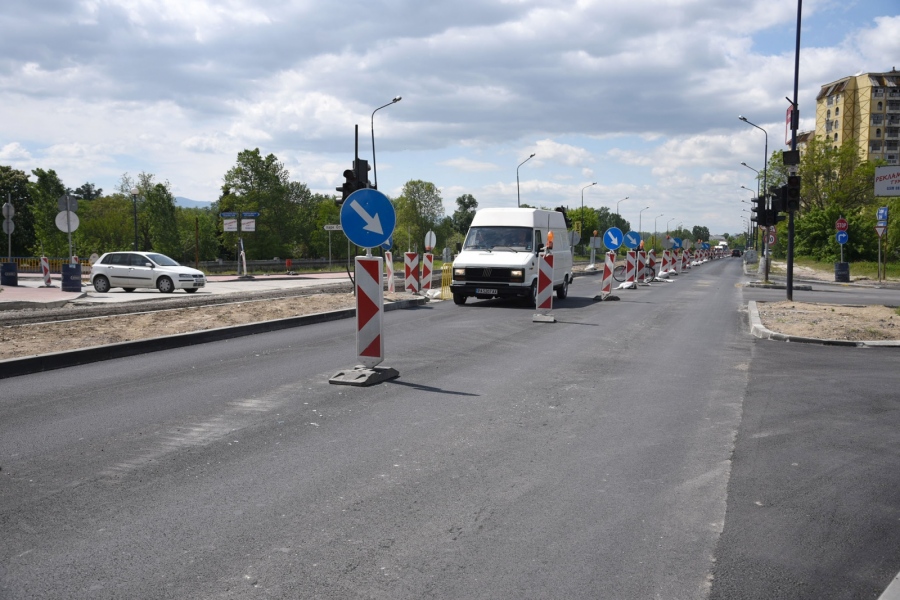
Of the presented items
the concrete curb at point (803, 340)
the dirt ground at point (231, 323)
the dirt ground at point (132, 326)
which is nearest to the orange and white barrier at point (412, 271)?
the dirt ground at point (231, 323)

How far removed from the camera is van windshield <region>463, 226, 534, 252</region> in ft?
64.3

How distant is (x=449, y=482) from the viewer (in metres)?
4.88

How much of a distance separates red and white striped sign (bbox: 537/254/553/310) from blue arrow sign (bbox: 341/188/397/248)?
706 cm

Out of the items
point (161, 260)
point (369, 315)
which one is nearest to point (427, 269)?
point (161, 260)

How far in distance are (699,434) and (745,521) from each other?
2.04 m

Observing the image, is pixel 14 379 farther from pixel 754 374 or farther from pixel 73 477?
pixel 754 374

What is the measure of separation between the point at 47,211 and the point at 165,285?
50515 mm

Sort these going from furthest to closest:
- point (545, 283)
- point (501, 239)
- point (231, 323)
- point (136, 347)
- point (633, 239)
→ point (633, 239) → point (501, 239) → point (545, 283) → point (231, 323) → point (136, 347)

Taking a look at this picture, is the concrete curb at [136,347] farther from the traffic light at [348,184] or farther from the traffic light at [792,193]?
the traffic light at [792,193]

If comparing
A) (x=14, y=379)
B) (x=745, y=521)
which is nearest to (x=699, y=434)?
(x=745, y=521)

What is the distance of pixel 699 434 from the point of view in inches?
247

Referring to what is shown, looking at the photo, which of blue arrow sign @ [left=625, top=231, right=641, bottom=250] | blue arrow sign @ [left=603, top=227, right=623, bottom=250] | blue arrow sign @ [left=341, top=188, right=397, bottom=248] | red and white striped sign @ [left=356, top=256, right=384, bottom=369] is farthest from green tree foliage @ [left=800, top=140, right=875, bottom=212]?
red and white striped sign @ [left=356, top=256, right=384, bottom=369]

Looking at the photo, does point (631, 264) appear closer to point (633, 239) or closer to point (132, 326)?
point (633, 239)

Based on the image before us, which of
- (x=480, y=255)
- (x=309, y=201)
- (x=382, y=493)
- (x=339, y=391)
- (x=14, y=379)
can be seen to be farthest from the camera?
(x=309, y=201)
